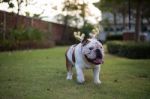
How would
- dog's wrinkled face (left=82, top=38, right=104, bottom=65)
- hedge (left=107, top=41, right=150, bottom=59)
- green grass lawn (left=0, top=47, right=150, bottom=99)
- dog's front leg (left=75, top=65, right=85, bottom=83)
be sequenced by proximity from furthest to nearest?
hedge (left=107, top=41, right=150, bottom=59) → dog's front leg (left=75, top=65, right=85, bottom=83) → dog's wrinkled face (left=82, top=38, right=104, bottom=65) → green grass lawn (left=0, top=47, right=150, bottom=99)

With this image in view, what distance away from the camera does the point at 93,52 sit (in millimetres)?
8180

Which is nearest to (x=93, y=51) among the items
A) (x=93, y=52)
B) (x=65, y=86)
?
(x=93, y=52)

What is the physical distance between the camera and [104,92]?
7664mm

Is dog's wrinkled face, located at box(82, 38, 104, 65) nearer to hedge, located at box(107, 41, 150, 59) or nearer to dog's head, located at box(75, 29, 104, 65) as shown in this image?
dog's head, located at box(75, 29, 104, 65)

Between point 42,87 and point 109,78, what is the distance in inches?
92.8

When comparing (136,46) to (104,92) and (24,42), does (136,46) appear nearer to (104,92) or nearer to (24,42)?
(24,42)

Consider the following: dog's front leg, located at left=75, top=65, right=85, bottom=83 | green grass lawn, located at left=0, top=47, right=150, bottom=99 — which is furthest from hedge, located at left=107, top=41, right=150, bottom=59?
dog's front leg, located at left=75, top=65, right=85, bottom=83

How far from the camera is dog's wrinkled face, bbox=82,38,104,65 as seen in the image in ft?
26.7

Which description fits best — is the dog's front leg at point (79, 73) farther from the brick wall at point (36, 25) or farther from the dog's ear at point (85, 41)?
the brick wall at point (36, 25)

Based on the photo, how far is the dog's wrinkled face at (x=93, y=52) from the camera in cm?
814

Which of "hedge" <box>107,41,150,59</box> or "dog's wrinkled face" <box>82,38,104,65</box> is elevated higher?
"dog's wrinkled face" <box>82,38,104,65</box>

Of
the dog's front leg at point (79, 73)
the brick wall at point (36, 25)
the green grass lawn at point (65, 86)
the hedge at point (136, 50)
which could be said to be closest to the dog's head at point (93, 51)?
the dog's front leg at point (79, 73)

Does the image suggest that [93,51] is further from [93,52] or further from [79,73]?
[79,73]

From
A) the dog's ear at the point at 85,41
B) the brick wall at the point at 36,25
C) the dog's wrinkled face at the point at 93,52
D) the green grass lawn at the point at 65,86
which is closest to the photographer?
the green grass lawn at the point at 65,86
